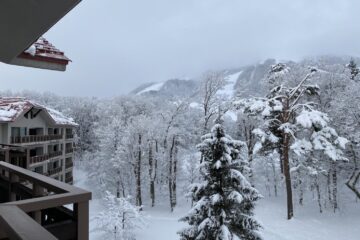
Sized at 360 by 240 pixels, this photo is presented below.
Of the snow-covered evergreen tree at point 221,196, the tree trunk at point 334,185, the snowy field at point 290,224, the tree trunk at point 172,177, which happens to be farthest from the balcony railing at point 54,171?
the tree trunk at point 334,185

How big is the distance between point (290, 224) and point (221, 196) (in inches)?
412

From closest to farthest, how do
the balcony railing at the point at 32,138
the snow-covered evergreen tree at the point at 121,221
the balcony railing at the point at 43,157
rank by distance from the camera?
the snow-covered evergreen tree at the point at 121,221 → the balcony railing at the point at 32,138 → the balcony railing at the point at 43,157

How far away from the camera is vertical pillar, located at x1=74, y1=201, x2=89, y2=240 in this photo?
8.47 ft

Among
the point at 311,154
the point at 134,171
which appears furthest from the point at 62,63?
the point at 134,171

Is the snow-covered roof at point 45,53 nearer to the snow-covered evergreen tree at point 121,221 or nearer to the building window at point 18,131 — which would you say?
the snow-covered evergreen tree at point 121,221

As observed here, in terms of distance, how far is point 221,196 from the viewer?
38.6 ft

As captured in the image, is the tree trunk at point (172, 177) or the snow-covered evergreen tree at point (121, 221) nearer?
the snow-covered evergreen tree at point (121, 221)

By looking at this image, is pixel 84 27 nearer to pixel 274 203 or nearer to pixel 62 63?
pixel 62 63

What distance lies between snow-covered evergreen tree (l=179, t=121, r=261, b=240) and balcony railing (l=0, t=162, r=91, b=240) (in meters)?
8.98

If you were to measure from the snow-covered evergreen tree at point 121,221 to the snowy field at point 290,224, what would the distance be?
0.73 meters

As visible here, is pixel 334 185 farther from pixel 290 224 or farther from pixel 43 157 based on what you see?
pixel 43 157

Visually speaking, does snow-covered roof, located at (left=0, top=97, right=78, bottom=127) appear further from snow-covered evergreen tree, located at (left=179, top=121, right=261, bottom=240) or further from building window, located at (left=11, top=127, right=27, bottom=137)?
snow-covered evergreen tree, located at (left=179, top=121, right=261, bottom=240)

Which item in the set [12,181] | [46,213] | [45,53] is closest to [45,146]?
[45,53]

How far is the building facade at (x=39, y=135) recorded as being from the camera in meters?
22.3
